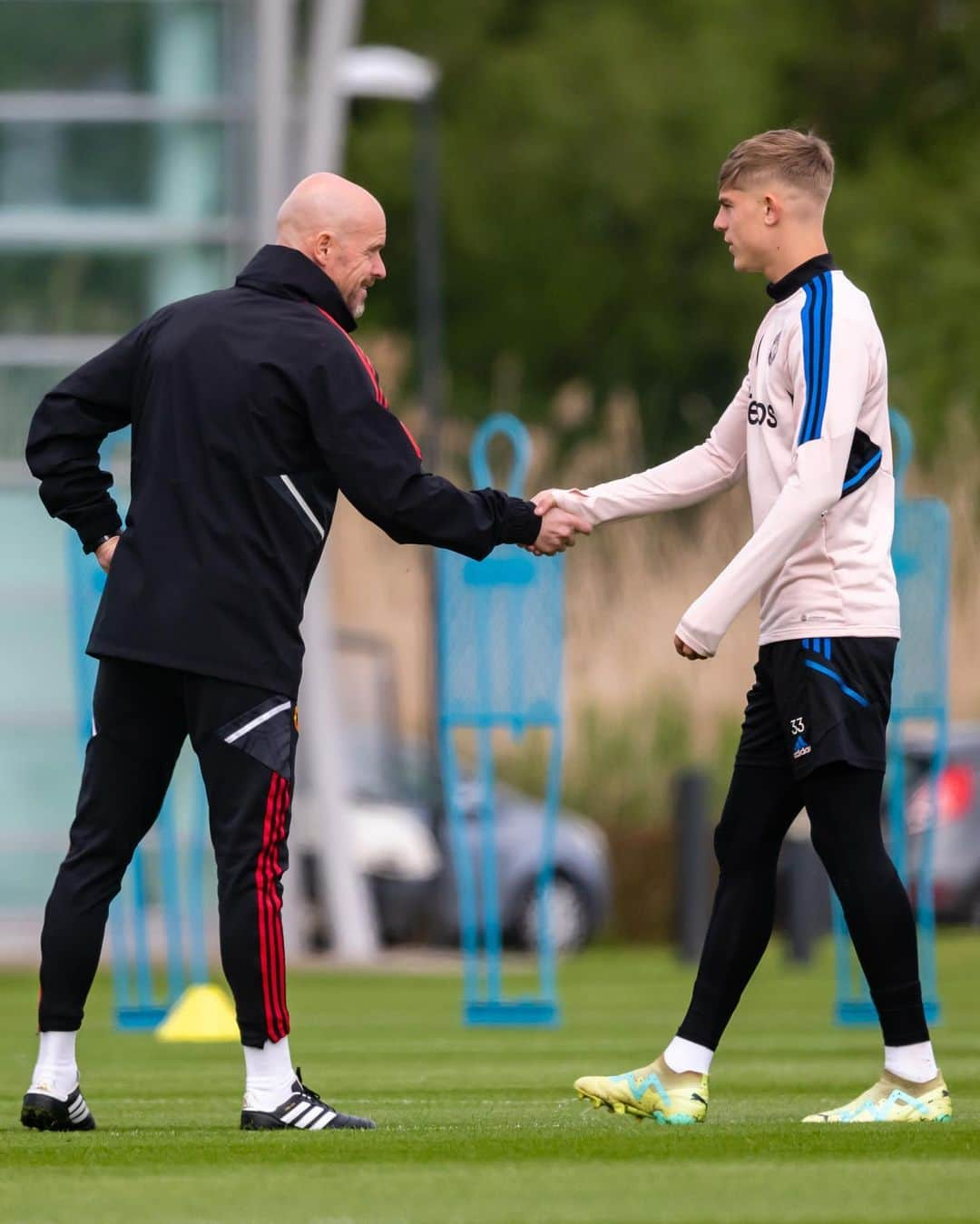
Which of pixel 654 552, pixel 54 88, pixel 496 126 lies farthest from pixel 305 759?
pixel 496 126

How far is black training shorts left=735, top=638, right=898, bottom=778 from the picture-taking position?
244 inches

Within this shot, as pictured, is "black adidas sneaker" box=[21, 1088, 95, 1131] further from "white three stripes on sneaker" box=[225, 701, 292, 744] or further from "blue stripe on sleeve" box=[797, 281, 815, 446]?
"blue stripe on sleeve" box=[797, 281, 815, 446]

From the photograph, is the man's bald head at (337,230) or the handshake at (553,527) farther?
the handshake at (553,527)

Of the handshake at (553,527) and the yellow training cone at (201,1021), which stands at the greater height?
the handshake at (553,527)

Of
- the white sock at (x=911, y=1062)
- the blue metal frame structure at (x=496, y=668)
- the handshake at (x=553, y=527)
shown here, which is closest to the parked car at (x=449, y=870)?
the blue metal frame structure at (x=496, y=668)

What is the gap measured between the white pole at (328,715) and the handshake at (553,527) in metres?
10.3

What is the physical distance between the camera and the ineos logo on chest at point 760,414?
6.37 m

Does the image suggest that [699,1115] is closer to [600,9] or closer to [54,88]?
[54,88]

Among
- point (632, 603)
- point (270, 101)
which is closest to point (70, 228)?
point (270, 101)

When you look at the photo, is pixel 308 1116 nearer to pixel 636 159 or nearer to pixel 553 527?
pixel 553 527

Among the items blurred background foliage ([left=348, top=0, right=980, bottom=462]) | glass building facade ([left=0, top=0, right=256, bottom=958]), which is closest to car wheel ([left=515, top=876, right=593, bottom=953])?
glass building facade ([left=0, top=0, right=256, bottom=958])

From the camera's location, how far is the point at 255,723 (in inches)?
245

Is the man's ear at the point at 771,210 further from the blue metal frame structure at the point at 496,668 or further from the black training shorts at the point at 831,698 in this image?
the blue metal frame structure at the point at 496,668

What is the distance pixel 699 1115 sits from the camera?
6414 mm
